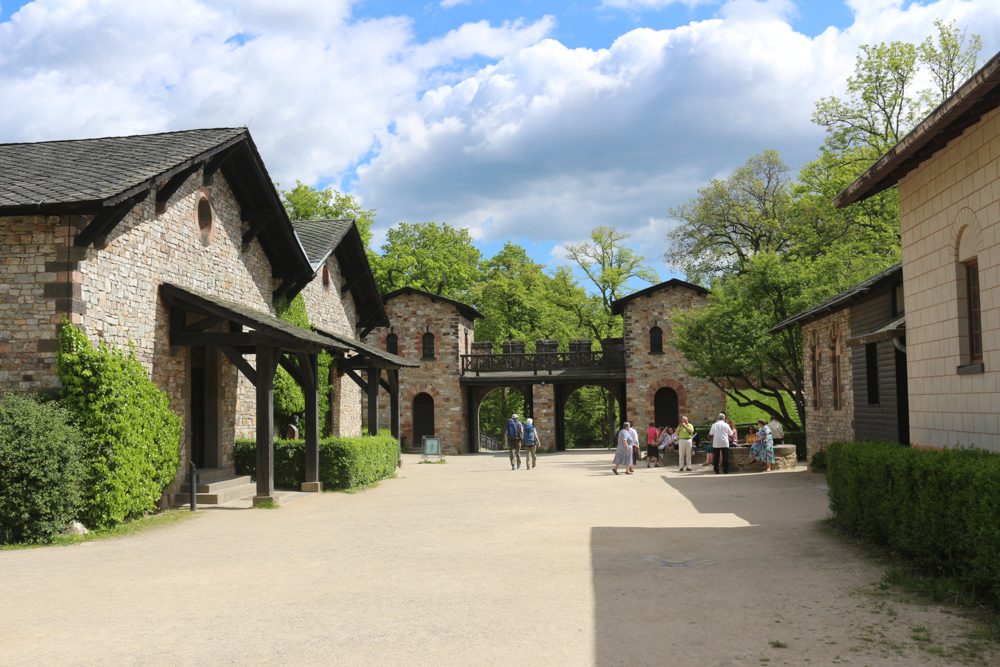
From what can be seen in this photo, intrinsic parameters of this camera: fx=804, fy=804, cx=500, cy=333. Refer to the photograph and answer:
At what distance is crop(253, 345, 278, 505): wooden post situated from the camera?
1321 centimetres

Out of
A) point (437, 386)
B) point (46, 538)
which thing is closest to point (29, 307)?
point (46, 538)

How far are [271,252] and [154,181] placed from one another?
21.8ft

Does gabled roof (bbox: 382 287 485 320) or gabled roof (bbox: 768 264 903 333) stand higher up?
gabled roof (bbox: 382 287 485 320)

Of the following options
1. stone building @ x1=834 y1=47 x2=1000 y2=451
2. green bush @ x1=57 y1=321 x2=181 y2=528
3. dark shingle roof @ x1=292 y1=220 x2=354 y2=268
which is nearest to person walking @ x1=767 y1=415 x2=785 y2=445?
stone building @ x1=834 y1=47 x2=1000 y2=451

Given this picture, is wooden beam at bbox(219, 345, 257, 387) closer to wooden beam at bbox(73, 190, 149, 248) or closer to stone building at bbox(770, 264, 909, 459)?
wooden beam at bbox(73, 190, 149, 248)

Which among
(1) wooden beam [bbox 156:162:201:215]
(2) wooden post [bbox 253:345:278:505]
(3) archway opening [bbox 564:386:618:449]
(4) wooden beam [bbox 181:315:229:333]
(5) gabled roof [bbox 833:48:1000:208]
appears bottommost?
(3) archway opening [bbox 564:386:618:449]

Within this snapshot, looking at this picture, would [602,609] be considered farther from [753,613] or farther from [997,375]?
[997,375]

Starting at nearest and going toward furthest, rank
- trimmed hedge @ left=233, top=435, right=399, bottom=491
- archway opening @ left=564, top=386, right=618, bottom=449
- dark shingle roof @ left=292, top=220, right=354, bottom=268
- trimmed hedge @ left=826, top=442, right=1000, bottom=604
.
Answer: trimmed hedge @ left=826, top=442, right=1000, bottom=604 < trimmed hedge @ left=233, top=435, right=399, bottom=491 < dark shingle roof @ left=292, top=220, right=354, bottom=268 < archway opening @ left=564, top=386, right=618, bottom=449

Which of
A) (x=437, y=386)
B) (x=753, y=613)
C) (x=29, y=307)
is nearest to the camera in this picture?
(x=753, y=613)

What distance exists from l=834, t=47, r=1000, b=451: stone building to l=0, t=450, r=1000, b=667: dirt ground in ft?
6.47

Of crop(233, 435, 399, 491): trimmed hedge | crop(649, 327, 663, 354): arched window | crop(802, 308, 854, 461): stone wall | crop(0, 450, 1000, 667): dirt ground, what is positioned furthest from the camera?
crop(649, 327, 663, 354): arched window

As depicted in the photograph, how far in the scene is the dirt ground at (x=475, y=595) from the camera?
16.8 feet

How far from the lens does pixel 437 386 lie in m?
34.6

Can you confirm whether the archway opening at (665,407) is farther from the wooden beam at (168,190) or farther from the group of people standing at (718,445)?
the wooden beam at (168,190)
